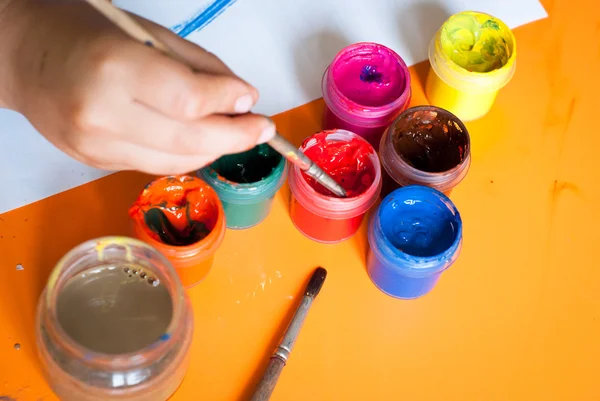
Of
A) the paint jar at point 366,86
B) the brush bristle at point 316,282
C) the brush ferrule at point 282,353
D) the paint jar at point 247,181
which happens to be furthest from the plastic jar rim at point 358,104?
the brush ferrule at point 282,353

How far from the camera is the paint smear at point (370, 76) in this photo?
1.10 metres

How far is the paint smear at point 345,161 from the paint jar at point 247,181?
0.06m

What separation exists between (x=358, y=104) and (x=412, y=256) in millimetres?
273

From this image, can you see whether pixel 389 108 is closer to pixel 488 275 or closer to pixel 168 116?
pixel 488 275

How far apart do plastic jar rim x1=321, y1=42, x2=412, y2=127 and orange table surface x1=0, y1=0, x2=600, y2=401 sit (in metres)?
0.07

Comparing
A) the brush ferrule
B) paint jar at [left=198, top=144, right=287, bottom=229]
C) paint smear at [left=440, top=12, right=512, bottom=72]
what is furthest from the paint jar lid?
paint smear at [left=440, top=12, right=512, bottom=72]

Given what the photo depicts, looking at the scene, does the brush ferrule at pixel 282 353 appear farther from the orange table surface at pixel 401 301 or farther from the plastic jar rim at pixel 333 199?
the plastic jar rim at pixel 333 199

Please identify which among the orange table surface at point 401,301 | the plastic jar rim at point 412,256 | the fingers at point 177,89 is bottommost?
the orange table surface at point 401,301

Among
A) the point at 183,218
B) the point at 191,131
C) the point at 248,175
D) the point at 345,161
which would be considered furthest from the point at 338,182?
the point at 191,131

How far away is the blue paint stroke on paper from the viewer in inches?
45.9

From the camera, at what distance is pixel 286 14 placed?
120 centimetres

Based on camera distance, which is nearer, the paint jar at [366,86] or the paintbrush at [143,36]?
the paintbrush at [143,36]

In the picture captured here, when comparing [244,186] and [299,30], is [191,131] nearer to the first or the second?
[244,186]

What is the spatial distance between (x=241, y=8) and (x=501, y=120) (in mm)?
499
